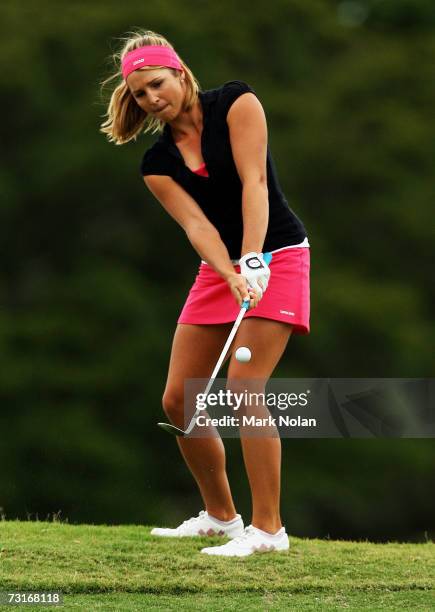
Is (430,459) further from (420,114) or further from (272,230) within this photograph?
(272,230)

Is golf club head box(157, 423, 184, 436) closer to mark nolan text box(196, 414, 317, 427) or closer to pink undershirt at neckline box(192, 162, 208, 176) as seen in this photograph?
mark nolan text box(196, 414, 317, 427)

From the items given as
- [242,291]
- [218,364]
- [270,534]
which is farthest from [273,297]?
[270,534]

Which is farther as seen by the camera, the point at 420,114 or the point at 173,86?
the point at 420,114

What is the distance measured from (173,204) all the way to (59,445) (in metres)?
7.31

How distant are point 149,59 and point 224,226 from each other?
2.18ft

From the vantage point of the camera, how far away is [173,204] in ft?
17.0

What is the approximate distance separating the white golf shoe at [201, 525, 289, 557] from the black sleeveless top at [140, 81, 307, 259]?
101cm

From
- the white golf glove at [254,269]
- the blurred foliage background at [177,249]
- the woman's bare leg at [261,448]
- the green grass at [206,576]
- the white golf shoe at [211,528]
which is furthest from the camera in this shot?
the blurred foliage background at [177,249]

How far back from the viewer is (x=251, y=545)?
4938mm

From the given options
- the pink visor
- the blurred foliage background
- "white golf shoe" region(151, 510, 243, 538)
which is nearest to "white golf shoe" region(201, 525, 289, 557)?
"white golf shoe" region(151, 510, 243, 538)

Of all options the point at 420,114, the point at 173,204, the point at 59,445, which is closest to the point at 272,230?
the point at 173,204

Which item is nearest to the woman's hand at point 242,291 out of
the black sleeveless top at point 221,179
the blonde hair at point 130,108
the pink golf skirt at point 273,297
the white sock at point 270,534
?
the pink golf skirt at point 273,297

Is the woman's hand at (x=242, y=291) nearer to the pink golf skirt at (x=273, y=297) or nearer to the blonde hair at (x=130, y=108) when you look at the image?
the pink golf skirt at (x=273, y=297)

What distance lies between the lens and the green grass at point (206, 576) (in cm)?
434
